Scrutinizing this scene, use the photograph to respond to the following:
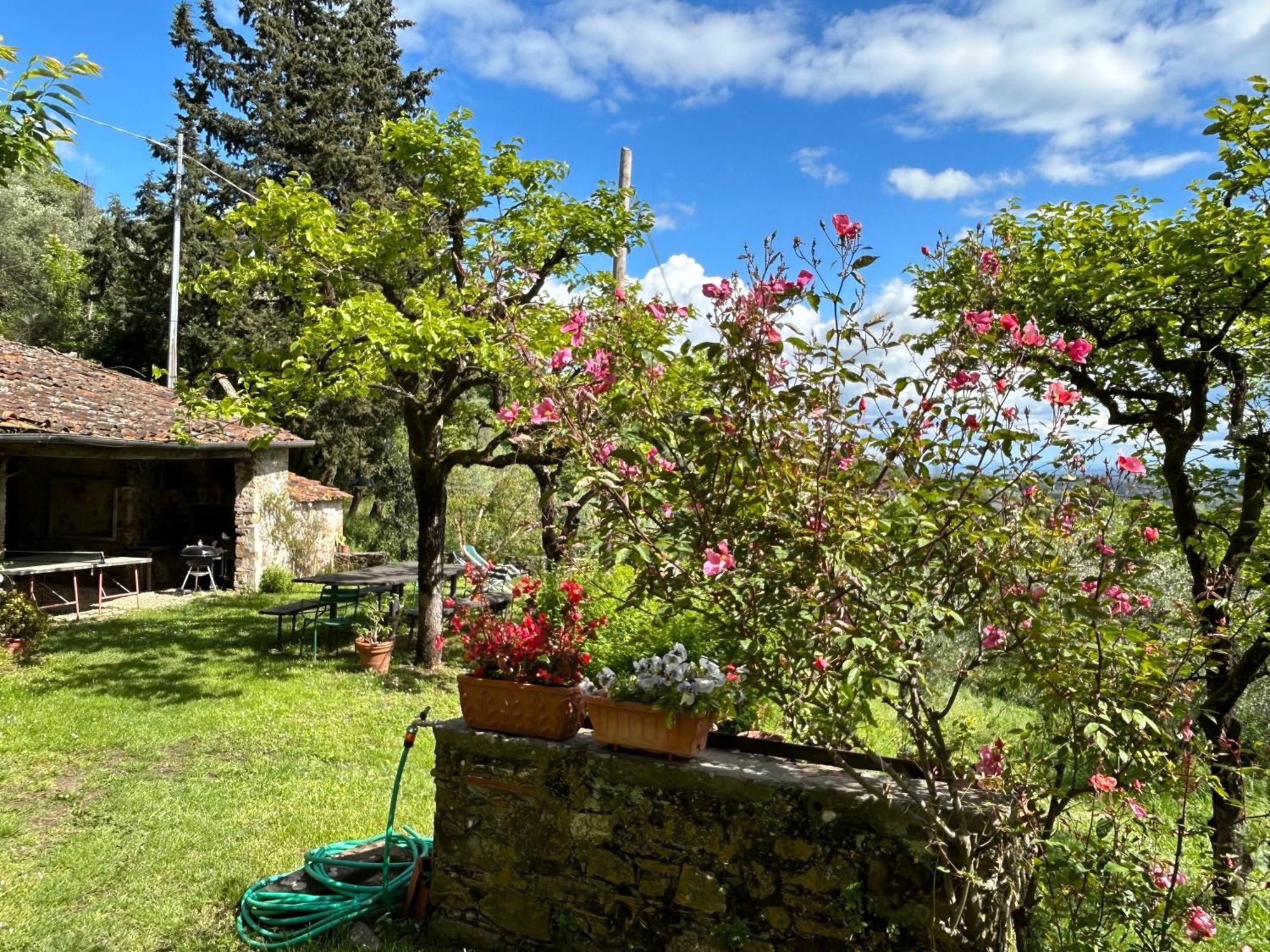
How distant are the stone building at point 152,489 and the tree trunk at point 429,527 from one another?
4033 mm

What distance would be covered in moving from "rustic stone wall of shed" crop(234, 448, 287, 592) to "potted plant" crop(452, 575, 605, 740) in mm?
11421

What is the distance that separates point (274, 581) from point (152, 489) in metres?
3.25

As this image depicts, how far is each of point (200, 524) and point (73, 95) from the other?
536 inches

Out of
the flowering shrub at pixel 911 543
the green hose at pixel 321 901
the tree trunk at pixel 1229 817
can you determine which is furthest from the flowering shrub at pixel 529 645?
the tree trunk at pixel 1229 817

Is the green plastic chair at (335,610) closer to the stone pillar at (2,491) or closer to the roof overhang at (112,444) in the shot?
the roof overhang at (112,444)

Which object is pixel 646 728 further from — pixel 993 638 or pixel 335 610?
pixel 335 610

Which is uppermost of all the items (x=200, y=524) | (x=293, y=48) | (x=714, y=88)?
A: (x=293, y=48)

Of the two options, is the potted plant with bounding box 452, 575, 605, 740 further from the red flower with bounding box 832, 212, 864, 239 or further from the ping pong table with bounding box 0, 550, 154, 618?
the ping pong table with bounding box 0, 550, 154, 618

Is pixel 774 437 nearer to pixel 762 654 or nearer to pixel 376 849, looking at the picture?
pixel 762 654

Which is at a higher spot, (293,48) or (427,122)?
(293,48)

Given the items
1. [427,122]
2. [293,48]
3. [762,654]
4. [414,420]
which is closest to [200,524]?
[414,420]

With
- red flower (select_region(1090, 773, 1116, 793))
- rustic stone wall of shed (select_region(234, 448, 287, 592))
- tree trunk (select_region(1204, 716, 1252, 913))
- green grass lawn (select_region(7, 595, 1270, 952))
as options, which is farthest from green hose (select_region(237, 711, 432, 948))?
rustic stone wall of shed (select_region(234, 448, 287, 592))

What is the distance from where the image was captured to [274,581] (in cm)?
1353

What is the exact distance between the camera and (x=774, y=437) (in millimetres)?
2438
